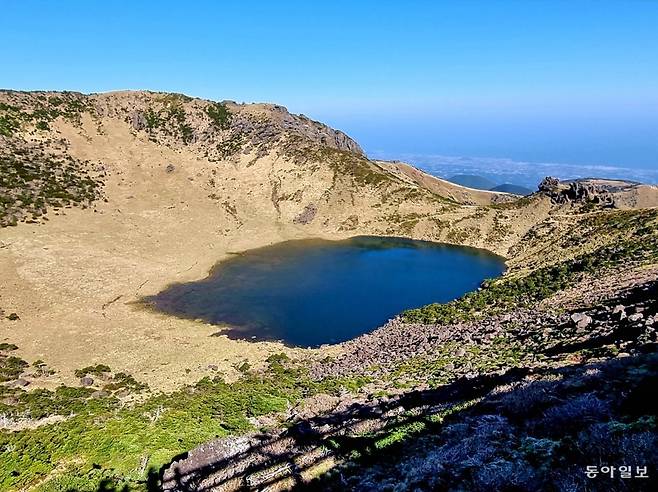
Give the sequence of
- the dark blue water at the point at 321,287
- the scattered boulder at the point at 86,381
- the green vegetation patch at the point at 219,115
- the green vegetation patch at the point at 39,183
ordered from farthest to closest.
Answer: the green vegetation patch at the point at 219,115 < the green vegetation patch at the point at 39,183 < the dark blue water at the point at 321,287 < the scattered boulder at the point at 86,381

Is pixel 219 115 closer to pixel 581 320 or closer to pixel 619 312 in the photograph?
pixel 581 320

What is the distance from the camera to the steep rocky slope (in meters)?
14.3

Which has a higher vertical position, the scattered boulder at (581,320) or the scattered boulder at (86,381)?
the scattered boulder at (581,320)

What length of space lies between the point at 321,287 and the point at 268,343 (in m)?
18.0

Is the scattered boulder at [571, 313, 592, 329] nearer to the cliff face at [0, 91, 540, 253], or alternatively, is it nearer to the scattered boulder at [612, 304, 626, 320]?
the scattered boulder at [612, 304, 626, 320]

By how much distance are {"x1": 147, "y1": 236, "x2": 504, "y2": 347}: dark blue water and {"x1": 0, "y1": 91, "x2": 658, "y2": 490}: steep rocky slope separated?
11.4 ft

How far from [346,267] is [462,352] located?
129ft

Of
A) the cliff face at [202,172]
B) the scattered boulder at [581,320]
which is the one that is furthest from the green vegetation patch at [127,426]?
the cliff face at [202,172]

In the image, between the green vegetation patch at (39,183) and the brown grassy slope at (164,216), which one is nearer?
the brown grassy slope at (164,216)

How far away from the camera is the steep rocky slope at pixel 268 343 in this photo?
1434 cm

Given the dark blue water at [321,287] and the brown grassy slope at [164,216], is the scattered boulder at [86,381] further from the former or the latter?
the dark blue water at [321,287]

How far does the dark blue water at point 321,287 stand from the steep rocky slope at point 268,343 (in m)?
3.48

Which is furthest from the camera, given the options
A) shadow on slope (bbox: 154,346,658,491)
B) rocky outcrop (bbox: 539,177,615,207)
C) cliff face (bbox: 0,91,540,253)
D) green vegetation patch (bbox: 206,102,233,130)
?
green vegetation patch (bbox: 206,102,233,130)

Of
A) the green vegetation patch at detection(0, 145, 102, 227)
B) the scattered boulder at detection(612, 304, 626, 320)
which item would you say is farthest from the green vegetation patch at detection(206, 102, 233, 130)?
the scattered boulder at detection(612, 304, 626, 320)
